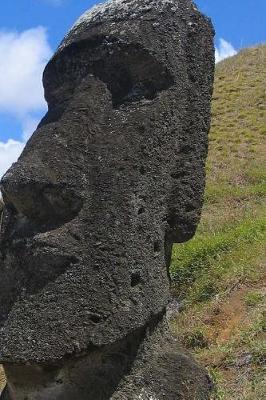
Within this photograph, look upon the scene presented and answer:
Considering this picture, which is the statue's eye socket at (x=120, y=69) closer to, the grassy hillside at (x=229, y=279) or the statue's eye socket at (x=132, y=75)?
the statue's eye socket at (x=132, y=75)

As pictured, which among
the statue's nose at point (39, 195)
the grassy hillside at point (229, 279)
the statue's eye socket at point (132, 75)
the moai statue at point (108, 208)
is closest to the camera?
the moai statue at point (108, 208)

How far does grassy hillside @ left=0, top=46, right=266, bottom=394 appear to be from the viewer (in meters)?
6.10

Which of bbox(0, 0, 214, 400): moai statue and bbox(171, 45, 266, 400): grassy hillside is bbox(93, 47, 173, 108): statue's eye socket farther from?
bbox(171, 45, 266, 400): grassy hillside

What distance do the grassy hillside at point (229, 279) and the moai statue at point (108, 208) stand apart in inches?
68.6

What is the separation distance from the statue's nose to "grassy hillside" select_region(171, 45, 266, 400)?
2.11 meters

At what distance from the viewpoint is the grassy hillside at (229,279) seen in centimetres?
607

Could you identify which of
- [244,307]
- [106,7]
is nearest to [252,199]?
[244,307]

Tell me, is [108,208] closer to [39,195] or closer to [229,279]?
[39,195]

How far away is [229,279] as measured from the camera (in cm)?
855

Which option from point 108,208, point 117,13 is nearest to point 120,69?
point 117,13

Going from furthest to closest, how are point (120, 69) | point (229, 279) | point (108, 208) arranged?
point (229, 279) → point (120, 69) → point (108, 208)

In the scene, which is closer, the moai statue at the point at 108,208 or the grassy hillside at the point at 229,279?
Answer: the moai statue at the point at 108,208

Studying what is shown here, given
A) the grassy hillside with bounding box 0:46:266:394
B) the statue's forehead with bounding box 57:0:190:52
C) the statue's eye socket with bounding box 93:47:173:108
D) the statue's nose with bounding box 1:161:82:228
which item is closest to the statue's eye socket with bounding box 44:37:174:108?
the statue's eye socket with bounding box 93:47:173:108

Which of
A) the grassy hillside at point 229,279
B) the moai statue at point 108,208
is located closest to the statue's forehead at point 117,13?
the moai statue at point 108,208
